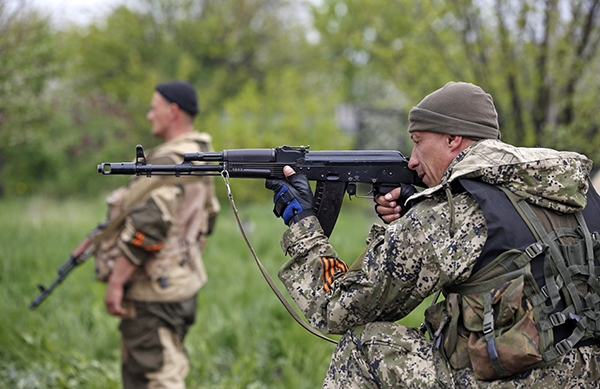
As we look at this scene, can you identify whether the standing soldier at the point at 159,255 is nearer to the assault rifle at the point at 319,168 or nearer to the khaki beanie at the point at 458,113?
the assault rifle at the point at 319,168

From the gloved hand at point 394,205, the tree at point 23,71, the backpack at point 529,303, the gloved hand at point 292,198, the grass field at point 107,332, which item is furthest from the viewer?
the tree at point 23,71

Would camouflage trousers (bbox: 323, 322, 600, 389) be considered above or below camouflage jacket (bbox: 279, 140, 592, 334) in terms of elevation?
below

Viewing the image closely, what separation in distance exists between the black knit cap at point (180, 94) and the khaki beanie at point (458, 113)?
8.14 ft

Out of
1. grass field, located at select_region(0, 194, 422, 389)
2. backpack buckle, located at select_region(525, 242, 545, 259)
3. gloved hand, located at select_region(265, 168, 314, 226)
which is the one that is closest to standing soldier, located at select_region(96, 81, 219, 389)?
grass field, located at select_region(0, 194, 422, 389)

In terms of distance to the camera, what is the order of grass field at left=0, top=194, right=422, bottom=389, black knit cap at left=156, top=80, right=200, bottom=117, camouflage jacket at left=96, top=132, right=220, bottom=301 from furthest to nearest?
grass field at left=0, top=194, right=422, bottom=389
black knit cap at left=156, top=80, right=200, bottom=117
camouflage jacket at left=96, top=132, right=220, bottom=301

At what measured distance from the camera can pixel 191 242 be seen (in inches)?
185

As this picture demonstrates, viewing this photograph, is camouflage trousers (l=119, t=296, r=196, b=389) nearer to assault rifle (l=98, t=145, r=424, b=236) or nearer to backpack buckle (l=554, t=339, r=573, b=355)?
assault rifle (l=98, t=145, r=424, b=236)

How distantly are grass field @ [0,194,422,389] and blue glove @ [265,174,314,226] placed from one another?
239 cm

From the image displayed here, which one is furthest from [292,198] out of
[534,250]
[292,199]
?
[534,250]

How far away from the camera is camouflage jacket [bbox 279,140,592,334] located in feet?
7.54

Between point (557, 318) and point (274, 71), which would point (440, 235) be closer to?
point (557, 318)

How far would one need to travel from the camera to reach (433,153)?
8.52ft

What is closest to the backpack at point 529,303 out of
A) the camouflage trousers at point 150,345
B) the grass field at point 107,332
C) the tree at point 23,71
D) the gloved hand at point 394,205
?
the gloved hand at point 394,205

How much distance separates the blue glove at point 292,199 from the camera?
8.98 feet
